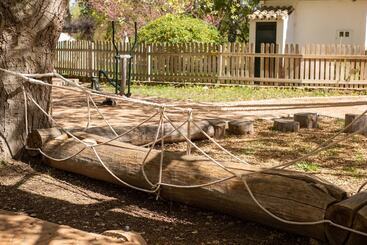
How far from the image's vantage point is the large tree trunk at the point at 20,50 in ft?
20.1

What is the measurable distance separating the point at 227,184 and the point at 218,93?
435 inches

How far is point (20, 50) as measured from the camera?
6.22m

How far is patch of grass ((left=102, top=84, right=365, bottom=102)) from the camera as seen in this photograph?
14320 millimetres

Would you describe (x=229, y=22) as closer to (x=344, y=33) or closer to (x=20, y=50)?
(x=344, y=33)

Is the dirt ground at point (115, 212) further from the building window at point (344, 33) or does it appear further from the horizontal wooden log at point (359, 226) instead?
the building window at point (344, 33)

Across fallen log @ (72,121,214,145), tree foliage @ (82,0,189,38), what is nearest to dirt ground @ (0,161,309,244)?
fallen log @ (72,121,214,145)

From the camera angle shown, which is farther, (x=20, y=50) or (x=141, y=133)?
(x=141, y=133)

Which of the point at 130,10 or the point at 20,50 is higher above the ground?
the point at 130,10

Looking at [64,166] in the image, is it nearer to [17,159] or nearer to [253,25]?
[17,159]

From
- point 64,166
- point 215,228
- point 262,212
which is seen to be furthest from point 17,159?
point 262,212

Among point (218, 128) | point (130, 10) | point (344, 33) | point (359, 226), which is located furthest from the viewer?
point (130, 10)

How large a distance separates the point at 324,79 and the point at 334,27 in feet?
14.4

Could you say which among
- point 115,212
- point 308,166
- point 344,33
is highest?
point 344,33

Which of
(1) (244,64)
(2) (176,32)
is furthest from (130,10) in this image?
(1) (244,64)
